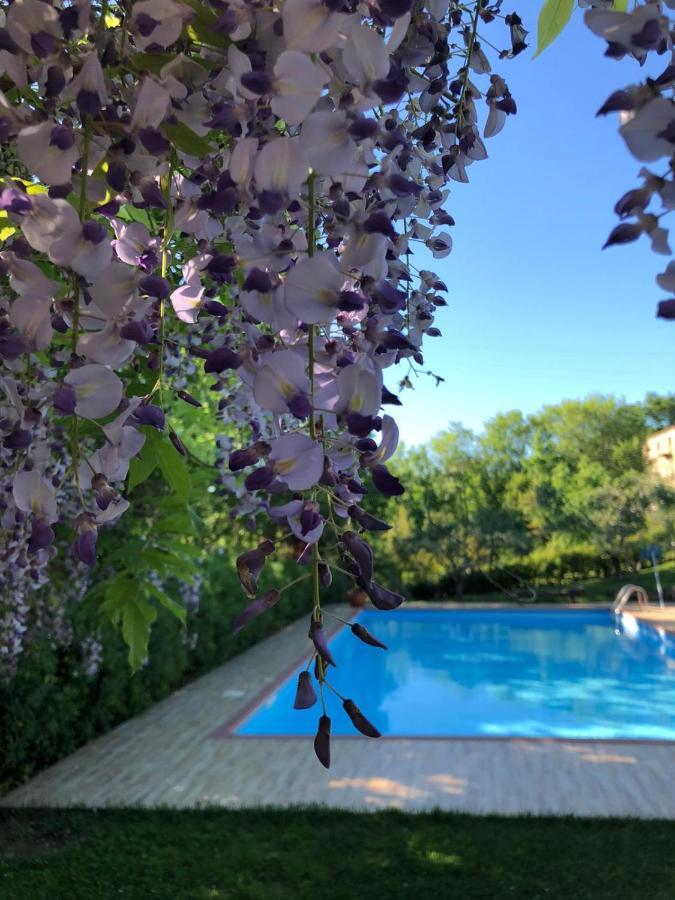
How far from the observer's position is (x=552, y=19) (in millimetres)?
1010

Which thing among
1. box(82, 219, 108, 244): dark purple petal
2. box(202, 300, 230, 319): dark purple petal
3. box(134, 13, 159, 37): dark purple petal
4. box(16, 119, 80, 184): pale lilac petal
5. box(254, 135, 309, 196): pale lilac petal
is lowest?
box(82, 219, 108, 244): dark purple petal

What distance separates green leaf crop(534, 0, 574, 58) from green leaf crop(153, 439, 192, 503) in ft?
2.35

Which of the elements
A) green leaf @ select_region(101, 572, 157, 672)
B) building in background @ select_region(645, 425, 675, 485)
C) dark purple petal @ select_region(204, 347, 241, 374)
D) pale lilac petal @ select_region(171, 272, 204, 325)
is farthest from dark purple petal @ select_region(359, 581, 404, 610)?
building in background @ select_region(645, 425, 675, 485)

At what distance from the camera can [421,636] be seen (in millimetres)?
15469

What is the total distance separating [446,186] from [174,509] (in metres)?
1.25

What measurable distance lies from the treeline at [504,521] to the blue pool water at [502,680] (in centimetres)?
319

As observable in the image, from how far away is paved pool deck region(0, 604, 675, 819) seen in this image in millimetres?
5508

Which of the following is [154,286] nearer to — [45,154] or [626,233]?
[45,154]

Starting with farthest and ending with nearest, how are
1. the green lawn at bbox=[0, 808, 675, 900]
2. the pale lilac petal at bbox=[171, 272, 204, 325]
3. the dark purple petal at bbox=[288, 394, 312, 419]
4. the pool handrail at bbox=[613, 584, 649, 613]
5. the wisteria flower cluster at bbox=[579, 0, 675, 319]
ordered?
the pool handrail at bbox=[613, 584, 649, 613]
the green lawn at bbox=[0, 808, 675, 900]
the pale lilac petal at bbox=[171, 272, 204, 325]
the dark purple petal at bbox=[288, 394, 312, 419]
the wisteria flower cluster at bbox=[579, 0, 675, 319]

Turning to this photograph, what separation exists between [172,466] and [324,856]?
160 inches

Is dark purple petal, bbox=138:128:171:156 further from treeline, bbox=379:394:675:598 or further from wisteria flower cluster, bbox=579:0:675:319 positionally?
treeline, bbox=379:394:675:598

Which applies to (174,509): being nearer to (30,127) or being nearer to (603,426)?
(30,127)

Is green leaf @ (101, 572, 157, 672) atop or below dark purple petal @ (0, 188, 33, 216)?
below

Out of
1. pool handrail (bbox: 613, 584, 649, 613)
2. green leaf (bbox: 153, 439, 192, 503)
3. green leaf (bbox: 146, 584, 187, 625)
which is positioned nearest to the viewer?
green leaf (bbox: 153, 439, 192, 503)
